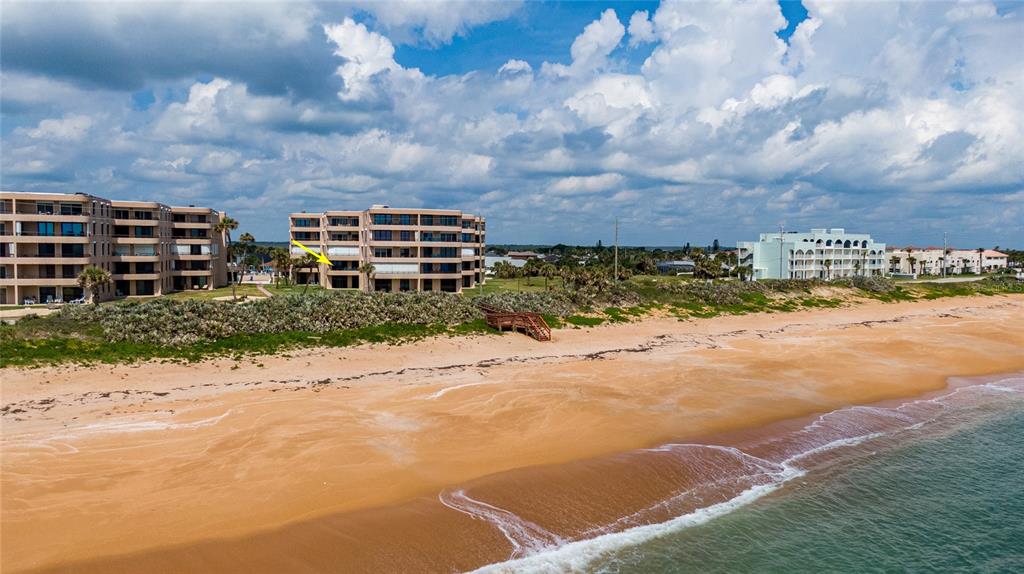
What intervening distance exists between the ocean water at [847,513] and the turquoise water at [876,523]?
0.04m

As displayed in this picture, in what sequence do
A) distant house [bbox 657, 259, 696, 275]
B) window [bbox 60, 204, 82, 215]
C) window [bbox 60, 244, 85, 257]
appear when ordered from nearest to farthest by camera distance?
window [bbox 60, 244, 85, 257] < window [bbox 60, 204, 82, 215] < distant house [bbox 657, 259, 696, 275]

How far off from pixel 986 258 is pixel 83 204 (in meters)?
189

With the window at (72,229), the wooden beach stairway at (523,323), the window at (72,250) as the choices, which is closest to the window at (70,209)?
the window at (72,229)

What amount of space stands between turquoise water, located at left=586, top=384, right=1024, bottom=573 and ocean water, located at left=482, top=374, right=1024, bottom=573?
37 millimetres

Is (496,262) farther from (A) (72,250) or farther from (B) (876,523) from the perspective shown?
A: (B) (876,523)

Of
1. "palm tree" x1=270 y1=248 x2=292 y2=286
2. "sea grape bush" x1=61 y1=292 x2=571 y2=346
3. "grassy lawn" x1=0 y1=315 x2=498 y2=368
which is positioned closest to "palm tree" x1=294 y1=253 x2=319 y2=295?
"palm tree" x1=270 y1=248 x2=292 y2=286

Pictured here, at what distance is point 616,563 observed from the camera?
14.0 metres

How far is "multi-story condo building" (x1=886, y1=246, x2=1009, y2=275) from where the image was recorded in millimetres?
138750

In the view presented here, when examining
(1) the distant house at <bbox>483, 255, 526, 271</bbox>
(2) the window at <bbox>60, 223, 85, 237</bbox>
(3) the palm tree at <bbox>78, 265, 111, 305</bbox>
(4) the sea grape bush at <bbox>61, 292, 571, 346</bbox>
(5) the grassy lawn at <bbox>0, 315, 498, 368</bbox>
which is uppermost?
(2) the window at <bbox>60, 223, 85, 237</bbox>

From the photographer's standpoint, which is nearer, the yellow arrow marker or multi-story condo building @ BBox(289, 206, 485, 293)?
multi-story condo building @ BBox(289, 206, 485, 293)

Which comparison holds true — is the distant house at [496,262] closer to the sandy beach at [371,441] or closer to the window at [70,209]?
the window at [70,209]

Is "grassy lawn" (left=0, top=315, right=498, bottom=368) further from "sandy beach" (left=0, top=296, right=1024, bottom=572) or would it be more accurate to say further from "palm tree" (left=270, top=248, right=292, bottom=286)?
"palm tree" (left=270, top=248, right=292, bottom=286)

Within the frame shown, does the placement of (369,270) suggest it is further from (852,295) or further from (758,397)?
(852,295)

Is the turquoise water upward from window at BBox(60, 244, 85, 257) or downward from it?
downward
